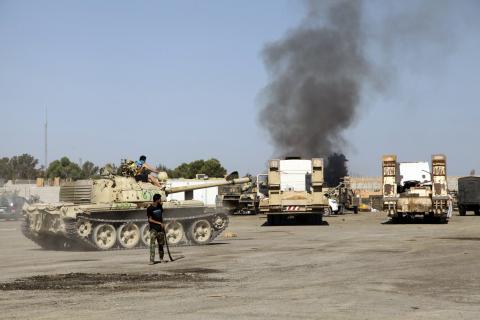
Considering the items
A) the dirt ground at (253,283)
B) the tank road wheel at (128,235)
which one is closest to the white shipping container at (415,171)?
the dirt ground at (253,283)

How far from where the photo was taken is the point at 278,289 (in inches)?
484

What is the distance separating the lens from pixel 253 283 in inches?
520

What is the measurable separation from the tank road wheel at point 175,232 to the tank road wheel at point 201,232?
0.40 m

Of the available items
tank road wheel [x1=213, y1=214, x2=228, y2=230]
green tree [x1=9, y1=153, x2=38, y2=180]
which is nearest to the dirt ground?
tank road wheel [x1=213, y1=214, x2=228, y2=230]

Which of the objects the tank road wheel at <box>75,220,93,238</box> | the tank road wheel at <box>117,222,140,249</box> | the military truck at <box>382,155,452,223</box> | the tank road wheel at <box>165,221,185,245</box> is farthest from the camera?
the military truck at <box>382,155,452,223</box>

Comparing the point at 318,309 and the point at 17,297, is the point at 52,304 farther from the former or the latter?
the point at 318,309

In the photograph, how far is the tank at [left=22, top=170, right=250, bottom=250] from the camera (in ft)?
71.2

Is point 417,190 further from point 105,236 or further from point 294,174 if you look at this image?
point 105,236

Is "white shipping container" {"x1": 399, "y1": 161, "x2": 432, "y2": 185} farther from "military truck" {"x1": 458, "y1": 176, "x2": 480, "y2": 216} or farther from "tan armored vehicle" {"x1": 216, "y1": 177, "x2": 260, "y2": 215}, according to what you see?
"tan armored vehicle" {"x1": 216, "y1": 177, "x2": 260, "y2": 215}

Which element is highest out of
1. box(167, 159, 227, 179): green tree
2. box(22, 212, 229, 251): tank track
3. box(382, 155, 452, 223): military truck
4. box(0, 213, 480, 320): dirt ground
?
box(167, 159, 227, 179): green tree

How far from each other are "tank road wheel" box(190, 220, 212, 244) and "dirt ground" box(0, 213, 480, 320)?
166 centimetres

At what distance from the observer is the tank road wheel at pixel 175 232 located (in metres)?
23.4

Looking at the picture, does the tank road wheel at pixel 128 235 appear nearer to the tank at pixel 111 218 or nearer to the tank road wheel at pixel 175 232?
the tank at pixel 111 218

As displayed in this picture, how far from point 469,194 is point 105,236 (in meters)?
31.9
